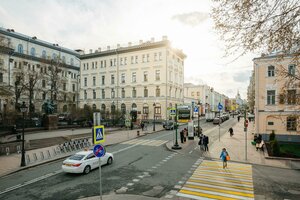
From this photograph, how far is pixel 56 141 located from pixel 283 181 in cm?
2607

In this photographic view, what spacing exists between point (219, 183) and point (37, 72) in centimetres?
4541

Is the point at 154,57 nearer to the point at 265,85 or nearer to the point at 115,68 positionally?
the point at 115,68

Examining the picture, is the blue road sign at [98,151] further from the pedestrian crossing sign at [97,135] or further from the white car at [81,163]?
the white car at [81,163]

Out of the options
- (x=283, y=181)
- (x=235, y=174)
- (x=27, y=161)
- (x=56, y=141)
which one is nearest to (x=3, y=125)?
(x=56, y=141)

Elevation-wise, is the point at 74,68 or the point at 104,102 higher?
the point at 74,68

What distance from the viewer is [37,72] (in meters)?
44.5

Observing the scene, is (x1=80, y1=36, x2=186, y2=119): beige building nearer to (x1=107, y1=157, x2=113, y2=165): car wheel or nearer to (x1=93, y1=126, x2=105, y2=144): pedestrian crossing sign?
(x1=107, y1=157, x2=113, y2=165): car wheel

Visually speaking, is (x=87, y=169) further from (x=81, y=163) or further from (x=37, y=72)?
(x=37, y=72)

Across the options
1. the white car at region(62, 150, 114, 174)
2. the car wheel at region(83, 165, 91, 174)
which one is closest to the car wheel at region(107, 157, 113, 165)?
the white car at region(62, 150, 114, 174)

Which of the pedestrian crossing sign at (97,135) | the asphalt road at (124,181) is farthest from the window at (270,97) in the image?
the pedestrian crossing sign at (97,135)

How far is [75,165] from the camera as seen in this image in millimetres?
13031

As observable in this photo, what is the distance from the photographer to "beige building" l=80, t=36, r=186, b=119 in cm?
5653

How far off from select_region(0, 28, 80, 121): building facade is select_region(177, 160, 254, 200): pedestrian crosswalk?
38.1 meters

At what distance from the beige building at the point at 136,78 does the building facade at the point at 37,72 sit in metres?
7.73
